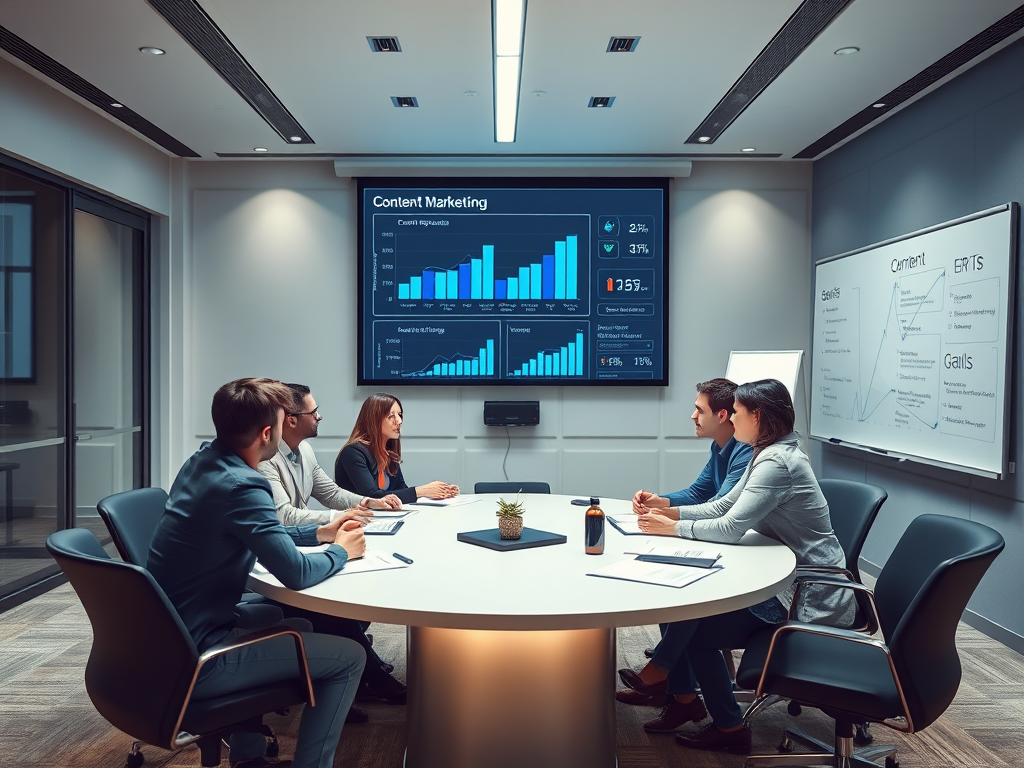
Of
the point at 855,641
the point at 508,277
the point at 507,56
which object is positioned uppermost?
the point at 507,56

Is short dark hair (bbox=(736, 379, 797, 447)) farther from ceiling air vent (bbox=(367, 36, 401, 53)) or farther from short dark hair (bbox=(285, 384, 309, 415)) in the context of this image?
ceiling air vent (bbox=(367, 36, 401, 53))

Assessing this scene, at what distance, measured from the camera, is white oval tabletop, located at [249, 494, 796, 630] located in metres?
2.01

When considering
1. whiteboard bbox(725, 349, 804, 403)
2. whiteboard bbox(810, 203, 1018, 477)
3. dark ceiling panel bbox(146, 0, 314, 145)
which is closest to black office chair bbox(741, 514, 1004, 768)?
whiteboard bbox(810, 203, 1018, 477)

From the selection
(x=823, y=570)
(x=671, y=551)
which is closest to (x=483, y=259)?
(x=671, y=551)

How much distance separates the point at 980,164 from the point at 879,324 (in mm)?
1221

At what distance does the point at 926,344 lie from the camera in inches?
179

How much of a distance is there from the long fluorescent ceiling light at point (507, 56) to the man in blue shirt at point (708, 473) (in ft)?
6.09

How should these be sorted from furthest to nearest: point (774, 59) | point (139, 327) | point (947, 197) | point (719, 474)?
point (139, 327) < point (947, 197) < point (774, 59) < point (719, 474)

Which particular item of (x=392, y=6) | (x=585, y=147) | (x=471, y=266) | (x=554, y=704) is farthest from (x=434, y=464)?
(x=554, y=704)

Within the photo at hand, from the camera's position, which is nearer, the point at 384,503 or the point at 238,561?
the point at 238,561

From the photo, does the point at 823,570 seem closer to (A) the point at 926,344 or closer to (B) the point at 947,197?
(A) the point at 926,344

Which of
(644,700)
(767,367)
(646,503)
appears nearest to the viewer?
(644,700)

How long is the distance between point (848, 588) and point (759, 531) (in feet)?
1.52

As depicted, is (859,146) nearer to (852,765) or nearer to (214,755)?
(852,765)
